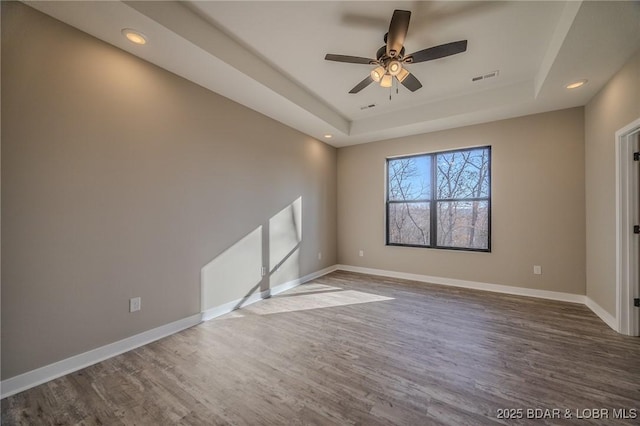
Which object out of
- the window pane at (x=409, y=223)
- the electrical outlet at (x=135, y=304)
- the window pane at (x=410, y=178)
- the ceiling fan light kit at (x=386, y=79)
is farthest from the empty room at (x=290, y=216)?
the window pane at (x=409, y=223)

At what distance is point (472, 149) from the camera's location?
13.8 feet

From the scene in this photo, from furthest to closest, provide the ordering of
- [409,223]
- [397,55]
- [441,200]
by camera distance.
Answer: [409,223]
[441,200]
[397,55]

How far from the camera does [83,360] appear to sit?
203 cm

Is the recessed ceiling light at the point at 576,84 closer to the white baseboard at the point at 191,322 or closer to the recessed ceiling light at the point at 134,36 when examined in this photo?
the white baseboard at the point at 191,322

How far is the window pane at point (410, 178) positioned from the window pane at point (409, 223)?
0.18m

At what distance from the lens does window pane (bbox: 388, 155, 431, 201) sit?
4.66 metres

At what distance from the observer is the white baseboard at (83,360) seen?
1732mm

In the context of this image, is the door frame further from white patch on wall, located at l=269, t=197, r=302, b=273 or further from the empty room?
white patch on wall, located at l=269, t=197, r=302, b=273

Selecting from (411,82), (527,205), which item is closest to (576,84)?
(527,205)

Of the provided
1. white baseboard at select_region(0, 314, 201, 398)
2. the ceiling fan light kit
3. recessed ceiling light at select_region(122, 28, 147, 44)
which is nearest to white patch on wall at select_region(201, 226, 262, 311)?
white baseboard at select_region(0, 314, 201, 398)

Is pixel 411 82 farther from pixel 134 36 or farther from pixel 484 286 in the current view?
pixel 484 286

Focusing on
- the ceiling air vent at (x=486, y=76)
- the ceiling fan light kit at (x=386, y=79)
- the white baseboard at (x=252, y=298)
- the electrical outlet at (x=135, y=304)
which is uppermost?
the ceiling air vent at (x=486, y=76)

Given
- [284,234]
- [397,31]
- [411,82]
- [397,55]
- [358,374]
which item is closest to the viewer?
[358,374]

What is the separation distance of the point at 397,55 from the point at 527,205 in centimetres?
313
